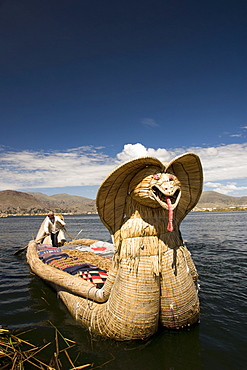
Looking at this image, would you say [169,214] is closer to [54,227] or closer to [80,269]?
[80,269]

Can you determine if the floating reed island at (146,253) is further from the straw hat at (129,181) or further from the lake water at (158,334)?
the lake water at (158,334)

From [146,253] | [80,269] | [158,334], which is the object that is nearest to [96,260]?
[80,269]

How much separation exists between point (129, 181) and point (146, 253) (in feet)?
3.74

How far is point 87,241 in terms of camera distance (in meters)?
11.8

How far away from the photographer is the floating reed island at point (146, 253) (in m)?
3.46

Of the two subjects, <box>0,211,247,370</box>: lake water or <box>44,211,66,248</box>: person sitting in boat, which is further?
<box>44,211,66,248</box>: person sitting in boat

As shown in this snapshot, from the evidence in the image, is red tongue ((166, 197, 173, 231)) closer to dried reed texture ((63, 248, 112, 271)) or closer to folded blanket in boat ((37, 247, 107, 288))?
folded blanket in boat ((37, 247, 107, 288))

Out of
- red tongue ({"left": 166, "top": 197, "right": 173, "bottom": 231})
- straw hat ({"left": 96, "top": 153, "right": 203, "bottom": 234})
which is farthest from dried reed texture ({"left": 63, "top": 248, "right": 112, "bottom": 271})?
red tongue ({"left": 166, "top": 197, "right": 173, "bottom": 231})

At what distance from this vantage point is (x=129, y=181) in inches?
149

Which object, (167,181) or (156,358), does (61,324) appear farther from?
(167,181)

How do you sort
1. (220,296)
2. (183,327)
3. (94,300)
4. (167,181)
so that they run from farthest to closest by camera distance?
(220,296) < (94,300) < (183,327) < (167,181)

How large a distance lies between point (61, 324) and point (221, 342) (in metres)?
3.01

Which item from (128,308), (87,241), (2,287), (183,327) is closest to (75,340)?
(128,308)

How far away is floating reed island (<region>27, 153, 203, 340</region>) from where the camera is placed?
346cm
